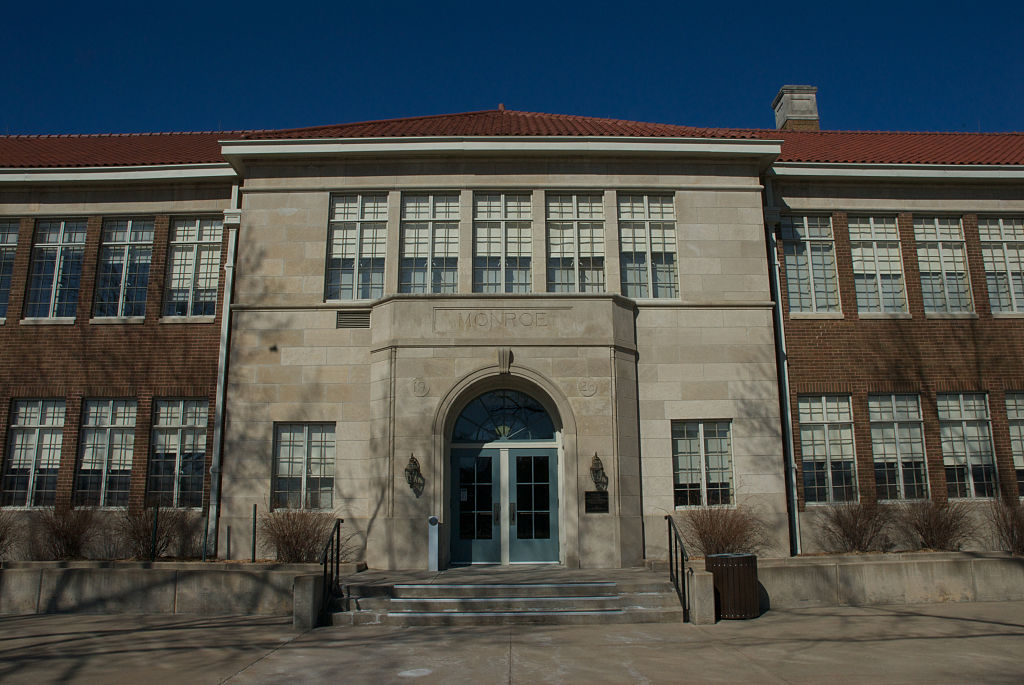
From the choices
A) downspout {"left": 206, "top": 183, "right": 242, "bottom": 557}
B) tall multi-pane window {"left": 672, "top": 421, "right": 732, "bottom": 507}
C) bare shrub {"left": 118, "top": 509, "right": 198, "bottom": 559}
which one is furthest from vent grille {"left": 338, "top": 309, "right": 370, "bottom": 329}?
tall multi-pane window {"left": 672, "top": 421, "right": 732, "bottom": 507}

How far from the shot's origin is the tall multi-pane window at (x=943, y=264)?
56.9 feet

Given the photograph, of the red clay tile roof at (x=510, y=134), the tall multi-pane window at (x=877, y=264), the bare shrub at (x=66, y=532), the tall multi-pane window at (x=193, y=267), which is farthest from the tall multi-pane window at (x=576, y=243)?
the bare shrub at (x=66, y=532)

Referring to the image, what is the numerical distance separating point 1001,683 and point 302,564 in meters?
9.56

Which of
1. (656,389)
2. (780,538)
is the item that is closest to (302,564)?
(656,389)

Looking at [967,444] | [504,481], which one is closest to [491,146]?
[504,481]

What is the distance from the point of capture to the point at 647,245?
1644 cm

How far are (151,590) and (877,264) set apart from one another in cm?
1596

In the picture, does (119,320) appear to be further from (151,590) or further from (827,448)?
(827,448)

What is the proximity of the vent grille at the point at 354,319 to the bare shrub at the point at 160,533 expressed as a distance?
4.94m

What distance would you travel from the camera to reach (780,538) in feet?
49.6

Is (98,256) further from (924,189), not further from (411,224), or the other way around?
(924,189)

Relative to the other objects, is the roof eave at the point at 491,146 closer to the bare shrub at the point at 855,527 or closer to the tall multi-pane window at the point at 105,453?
the tall multi-pane window at the point at 105,453

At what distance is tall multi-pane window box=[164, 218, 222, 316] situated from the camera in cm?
1681

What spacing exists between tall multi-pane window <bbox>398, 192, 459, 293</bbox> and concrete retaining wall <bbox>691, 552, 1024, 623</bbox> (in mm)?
7717
